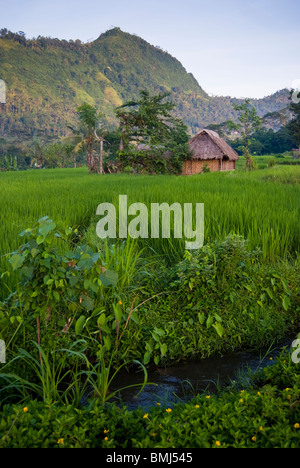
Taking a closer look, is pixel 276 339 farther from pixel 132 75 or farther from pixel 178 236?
pixel 132 75

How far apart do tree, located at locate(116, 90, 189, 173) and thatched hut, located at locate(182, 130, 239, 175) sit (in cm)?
180

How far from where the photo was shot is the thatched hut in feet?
76.9

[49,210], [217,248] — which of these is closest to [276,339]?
[217,248]

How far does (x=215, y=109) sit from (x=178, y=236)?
121936 mm

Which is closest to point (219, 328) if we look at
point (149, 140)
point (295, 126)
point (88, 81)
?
point (149, 140)

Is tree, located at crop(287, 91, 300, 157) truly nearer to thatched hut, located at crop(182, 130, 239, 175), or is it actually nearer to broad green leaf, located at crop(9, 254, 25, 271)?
thatched hut, located at crop(182, 130, 239, 175)

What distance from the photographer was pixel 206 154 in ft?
76.7

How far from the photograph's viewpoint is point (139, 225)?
14.0 feet

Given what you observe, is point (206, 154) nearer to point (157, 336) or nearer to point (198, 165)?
point (198, 165)

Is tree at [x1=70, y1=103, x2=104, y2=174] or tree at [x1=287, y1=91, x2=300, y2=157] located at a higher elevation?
tree at [x1=287, y1=91, x2=300, y2=157]

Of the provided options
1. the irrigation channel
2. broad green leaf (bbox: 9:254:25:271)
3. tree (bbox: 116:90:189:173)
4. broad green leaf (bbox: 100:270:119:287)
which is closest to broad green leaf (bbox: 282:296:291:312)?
the irrigation channel

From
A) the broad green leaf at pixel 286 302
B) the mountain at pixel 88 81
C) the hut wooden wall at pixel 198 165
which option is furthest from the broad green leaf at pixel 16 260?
the mountain at pixel 88 81

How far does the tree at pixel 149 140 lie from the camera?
65.0 feet

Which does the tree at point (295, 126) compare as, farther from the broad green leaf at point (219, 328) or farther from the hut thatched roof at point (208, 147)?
the broad green leaf at point (219, 328)
